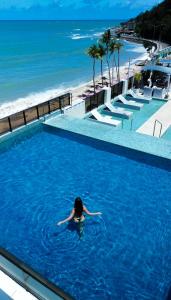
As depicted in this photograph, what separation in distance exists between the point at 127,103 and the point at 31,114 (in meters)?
7.77

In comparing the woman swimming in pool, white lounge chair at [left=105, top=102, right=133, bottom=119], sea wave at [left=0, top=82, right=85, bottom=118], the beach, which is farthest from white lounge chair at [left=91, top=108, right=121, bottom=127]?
sea wave at [left=0, top=82, right=85, bottom=118]

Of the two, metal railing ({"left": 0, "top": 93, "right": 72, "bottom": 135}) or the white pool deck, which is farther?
metal railing ({"left": 0, "top": 93, "right": 72, "bottom": 135})

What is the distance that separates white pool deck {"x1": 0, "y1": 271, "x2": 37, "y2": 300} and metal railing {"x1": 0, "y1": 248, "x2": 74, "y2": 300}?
0.26ft

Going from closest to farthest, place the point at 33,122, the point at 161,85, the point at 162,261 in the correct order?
the point at 162,261 < the point at 33,122 < the point at 161,85

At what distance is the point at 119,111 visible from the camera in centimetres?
1662

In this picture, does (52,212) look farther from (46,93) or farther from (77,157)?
(46,93)

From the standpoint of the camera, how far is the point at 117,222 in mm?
8023

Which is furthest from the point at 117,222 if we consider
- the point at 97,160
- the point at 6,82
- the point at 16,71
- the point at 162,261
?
the point at 16,71

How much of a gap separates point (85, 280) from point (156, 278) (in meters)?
1.79

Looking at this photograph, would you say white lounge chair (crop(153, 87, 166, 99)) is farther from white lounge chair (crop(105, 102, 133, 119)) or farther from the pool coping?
the pool coping

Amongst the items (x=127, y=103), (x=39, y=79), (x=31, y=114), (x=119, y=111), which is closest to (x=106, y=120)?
(x=119, y=111)

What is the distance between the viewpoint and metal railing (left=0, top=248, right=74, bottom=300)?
401cm

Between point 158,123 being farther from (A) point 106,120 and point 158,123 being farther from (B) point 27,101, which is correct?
(B) point 27,101

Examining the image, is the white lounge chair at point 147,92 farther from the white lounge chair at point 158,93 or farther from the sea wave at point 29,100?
the sea wave at point 29,100
